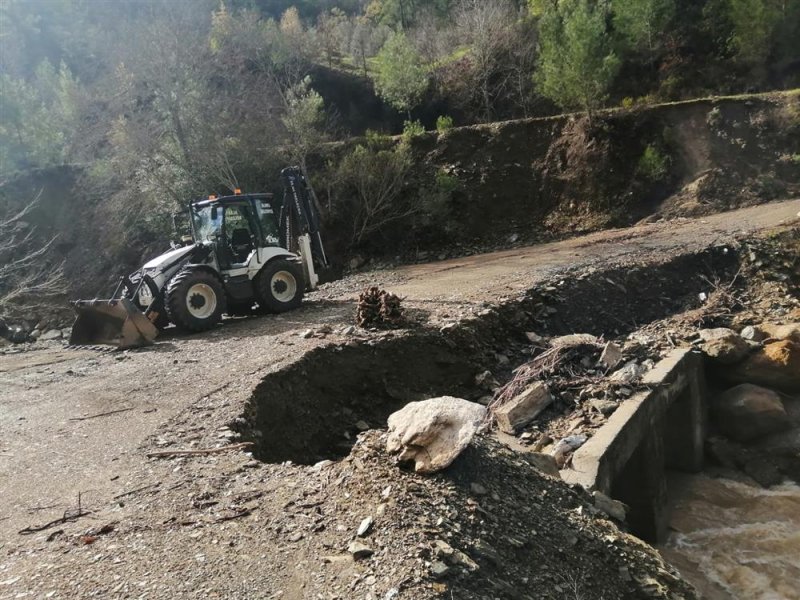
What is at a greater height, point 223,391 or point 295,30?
point 295,30

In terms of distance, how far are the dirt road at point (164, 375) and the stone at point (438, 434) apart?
6.91ft

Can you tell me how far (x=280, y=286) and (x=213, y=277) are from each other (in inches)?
53.2

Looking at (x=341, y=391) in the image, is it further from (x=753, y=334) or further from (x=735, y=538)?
(x=753, y=334)

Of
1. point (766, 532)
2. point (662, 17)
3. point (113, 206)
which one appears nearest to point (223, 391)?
point (766, 532)

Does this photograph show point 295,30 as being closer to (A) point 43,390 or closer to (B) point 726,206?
(B) point 726,206

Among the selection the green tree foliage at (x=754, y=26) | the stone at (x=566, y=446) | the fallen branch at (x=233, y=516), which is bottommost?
the stone at (x=566, y=446)

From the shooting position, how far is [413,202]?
64.9ft

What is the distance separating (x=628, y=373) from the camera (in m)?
7.08

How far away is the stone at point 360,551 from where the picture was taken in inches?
121

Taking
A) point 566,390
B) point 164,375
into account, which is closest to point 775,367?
point 566,390

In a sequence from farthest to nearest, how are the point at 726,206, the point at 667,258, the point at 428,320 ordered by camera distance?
the point at 726,206 → the point at 667,258 → the point at 428,320

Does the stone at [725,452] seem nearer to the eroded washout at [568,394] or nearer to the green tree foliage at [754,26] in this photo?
the eroded washout at [568,394]

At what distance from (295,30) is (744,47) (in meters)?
25.2

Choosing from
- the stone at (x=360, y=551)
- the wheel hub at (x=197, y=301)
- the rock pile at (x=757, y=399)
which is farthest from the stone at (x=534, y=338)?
the stone at (x=360, y=551)
